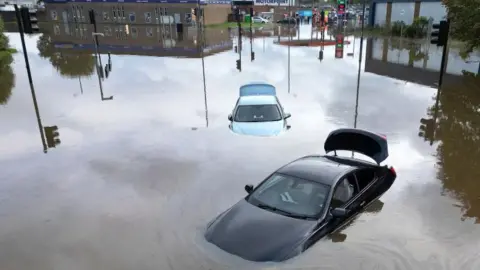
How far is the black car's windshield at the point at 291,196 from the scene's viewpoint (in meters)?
6.75

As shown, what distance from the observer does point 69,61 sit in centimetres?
2966

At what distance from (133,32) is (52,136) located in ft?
127

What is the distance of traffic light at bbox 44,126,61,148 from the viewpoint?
1262cm

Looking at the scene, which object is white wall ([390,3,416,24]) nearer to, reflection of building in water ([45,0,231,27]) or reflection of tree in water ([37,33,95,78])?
reflection of building in water ([45,0,231,27])

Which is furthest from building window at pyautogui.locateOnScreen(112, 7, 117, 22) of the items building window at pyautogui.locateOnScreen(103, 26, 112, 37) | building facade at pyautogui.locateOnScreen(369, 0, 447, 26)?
building facade at pyautogui.locateOnScreen(369, 0, 447, 26)

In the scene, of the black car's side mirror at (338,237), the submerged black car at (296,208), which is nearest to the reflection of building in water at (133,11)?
the submerged black car at (296,208)

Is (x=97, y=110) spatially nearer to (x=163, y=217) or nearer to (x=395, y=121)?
(x=163, y=217)

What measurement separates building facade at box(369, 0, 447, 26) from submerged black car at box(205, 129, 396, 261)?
3726cm

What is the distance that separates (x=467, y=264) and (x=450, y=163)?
16.2 feet

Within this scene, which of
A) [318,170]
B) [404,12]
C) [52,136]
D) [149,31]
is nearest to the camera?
[318,170]

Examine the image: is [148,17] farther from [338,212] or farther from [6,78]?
[338,212]

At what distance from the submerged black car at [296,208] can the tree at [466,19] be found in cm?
1676

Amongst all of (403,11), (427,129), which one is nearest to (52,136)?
(427,129)

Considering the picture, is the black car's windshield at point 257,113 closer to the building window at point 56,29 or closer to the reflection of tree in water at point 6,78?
the reflection of tree in water at point 6,78
